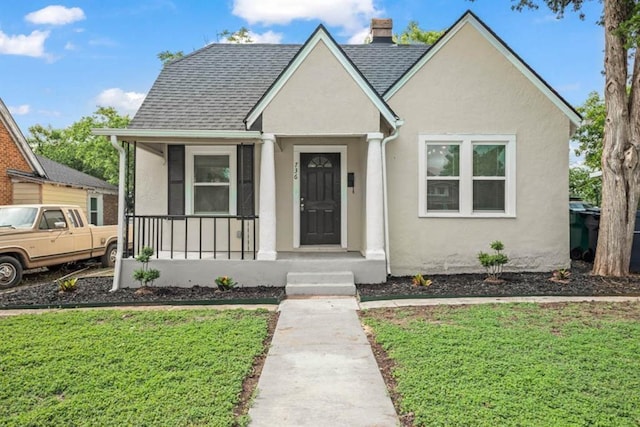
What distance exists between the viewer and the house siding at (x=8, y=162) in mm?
15016

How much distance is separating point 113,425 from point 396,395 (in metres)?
2.11

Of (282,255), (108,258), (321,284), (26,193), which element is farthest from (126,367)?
(26,193)

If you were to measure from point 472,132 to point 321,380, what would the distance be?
6565 millimetres

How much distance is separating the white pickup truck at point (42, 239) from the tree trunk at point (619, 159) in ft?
38.5

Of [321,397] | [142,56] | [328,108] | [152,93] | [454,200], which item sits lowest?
[321,397]

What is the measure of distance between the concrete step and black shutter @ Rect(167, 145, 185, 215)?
3.26 metres

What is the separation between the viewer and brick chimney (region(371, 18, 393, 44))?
12.7m

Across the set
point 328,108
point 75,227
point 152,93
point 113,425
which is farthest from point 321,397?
point 75,227

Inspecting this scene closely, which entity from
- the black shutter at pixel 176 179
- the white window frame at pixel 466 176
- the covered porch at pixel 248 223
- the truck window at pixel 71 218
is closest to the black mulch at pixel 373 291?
the covered porch at pixel 248 223

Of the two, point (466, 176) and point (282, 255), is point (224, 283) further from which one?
point (466, 176)

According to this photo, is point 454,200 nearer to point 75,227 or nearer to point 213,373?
point 213,373

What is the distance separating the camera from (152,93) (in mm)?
9922

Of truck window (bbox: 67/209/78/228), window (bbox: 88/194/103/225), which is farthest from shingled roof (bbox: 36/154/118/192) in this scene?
truck window (bbox: 67/209/78/228)

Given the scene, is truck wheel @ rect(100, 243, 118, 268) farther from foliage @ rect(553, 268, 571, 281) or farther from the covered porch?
foliage @ rect(553, 268, 571, 281)
